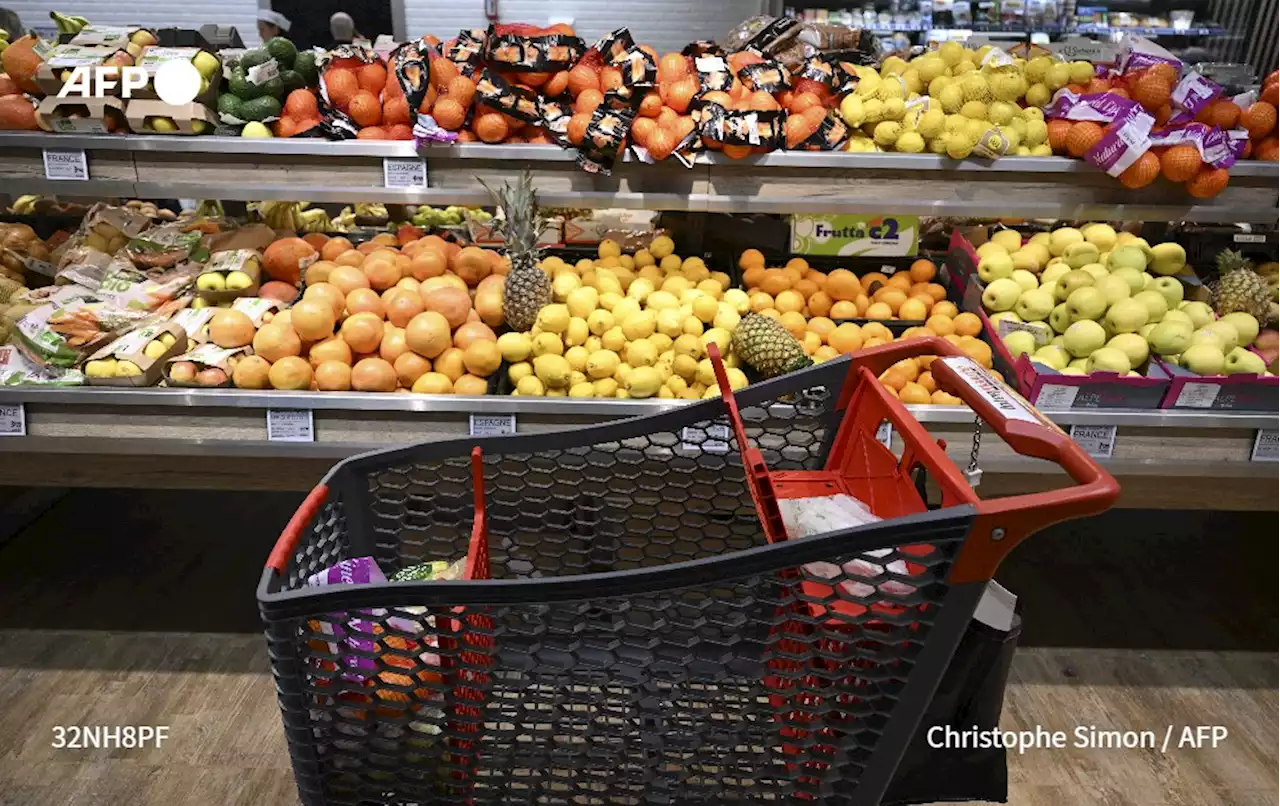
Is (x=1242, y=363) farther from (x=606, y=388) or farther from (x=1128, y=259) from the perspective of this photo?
(x=606, y=388)

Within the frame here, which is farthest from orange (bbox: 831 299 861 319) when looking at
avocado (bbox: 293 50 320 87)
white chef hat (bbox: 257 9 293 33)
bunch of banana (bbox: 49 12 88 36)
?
white chef hat (bbox: 257 9 293 33)

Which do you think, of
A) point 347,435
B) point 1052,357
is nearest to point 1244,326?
point 1052,357

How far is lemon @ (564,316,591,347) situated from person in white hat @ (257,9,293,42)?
15.9 feet

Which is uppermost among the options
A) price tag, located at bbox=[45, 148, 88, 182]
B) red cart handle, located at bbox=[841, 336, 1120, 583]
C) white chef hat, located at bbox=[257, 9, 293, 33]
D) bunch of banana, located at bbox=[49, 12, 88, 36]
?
white chef hat, located at bbox=[257, 9, 293, 33]

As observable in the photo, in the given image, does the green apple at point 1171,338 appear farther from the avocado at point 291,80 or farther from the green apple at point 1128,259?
the avocado at point 291,80

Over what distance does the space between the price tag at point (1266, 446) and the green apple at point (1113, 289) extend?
0.50 metres

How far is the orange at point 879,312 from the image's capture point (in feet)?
8.77

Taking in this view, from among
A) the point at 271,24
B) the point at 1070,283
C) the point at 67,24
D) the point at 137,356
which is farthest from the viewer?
the point at 271,24

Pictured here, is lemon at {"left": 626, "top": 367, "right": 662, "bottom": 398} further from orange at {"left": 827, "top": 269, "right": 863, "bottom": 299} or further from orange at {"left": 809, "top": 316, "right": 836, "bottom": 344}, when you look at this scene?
orange at {"left": 827, "top": 269, "right": 863, "bottom": 299}

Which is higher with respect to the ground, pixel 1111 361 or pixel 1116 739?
pixel 1111 361

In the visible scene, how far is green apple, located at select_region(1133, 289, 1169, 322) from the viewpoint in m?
2.48

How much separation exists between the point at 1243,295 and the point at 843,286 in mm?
1172

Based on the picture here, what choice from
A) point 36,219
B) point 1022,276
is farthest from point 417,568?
point 36,219

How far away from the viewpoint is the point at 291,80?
2541mm
